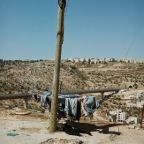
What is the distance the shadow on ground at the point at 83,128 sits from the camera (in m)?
12.0

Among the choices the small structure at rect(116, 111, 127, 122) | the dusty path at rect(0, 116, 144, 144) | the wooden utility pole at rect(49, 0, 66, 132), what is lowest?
the dusty path at rect(0, 116, 144, 144)

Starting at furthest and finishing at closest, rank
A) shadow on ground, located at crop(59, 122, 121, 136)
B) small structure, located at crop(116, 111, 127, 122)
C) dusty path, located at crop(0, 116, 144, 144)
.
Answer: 1. small structure, located at crop(116, 111, 127, 122)
2. shadow on ground, located at crop(59, 122, 121, 136)
3. dusty path, located at crop(0, 116, 144, 144)

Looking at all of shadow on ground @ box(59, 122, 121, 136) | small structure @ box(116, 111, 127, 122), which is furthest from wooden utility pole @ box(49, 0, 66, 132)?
small structure @ box(116, 111, 127, 122)

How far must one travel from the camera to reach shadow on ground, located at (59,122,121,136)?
12.0 metres

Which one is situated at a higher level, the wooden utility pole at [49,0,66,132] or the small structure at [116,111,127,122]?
the wooden utility pole at [49,0,66,132]

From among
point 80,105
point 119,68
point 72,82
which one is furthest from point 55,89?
point 119,68

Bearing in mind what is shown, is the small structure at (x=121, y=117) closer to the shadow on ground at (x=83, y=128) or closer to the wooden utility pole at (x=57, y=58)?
the shadow on ground at (x=83, y=128)

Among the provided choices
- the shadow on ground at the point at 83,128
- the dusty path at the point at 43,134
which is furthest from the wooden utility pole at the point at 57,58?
the shadow on ground at the point at 83,128

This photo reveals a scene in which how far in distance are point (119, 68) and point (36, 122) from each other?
8169 cm

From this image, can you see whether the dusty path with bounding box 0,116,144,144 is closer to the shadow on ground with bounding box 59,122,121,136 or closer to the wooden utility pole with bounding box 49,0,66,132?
the shadow on ground with bounding box 59,122,121,136

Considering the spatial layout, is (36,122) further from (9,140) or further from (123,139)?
(123,139)

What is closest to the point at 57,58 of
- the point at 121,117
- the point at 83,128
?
the point at 83,128

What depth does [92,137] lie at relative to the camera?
1127 centimetres

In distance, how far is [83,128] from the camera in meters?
12.6
